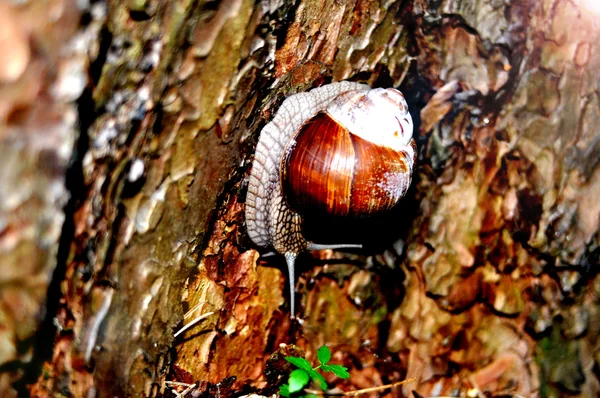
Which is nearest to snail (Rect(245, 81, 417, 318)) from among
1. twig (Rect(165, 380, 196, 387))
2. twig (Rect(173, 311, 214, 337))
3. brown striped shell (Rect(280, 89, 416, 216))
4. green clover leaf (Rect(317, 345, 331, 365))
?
brown striped shell (Rect(280, 89, 416, 216))

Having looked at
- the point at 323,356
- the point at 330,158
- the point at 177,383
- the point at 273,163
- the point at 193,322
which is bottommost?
the point at 177,383

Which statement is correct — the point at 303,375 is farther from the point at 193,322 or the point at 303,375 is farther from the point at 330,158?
the point at 330,158

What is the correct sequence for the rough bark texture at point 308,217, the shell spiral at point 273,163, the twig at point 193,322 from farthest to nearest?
the shell spiral at point 273,163 < the twig at point 193,322 < the rough bark texture at point 308,217

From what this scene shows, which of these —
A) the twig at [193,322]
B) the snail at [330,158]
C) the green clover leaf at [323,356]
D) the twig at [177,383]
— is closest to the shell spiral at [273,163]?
the snail at [330,158]

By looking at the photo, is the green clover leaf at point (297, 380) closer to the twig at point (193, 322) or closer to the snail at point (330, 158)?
the twig at point (193, 322)

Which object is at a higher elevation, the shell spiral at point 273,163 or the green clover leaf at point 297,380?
the shell spiral at point 273,163

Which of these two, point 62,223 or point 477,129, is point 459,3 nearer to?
point 477,129

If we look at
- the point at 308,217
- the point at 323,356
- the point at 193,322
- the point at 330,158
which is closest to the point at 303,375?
the point at 323,356
